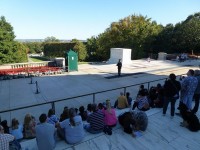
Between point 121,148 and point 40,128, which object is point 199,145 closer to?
point 121,148

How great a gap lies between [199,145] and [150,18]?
37.5 m

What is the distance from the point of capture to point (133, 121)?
6.26 meters

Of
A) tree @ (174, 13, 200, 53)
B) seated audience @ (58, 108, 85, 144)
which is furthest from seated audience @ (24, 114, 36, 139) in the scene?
tree @ (174, 13, 200, 53)

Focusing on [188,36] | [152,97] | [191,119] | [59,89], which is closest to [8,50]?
[59,89]

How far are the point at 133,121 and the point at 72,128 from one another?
198cm

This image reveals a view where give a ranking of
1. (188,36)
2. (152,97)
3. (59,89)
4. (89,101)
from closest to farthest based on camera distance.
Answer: (152,97), (89,101), (59,89), (188,36)

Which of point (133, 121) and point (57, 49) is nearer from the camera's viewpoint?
point (133, 121)

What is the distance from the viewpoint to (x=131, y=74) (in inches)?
737

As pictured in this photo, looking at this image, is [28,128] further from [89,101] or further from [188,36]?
[188,36]

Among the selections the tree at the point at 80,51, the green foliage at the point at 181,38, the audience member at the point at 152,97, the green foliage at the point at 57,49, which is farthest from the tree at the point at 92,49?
the audience member at the point at 152,97

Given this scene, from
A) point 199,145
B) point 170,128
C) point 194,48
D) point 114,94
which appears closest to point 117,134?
point 170,128

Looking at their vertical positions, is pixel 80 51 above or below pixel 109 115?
above

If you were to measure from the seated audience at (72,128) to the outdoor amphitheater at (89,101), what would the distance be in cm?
21

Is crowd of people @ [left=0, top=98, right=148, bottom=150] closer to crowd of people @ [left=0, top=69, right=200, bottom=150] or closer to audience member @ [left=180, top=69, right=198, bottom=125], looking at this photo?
crowd of people @ [left=0, top=69, right=200, bottom=150]
